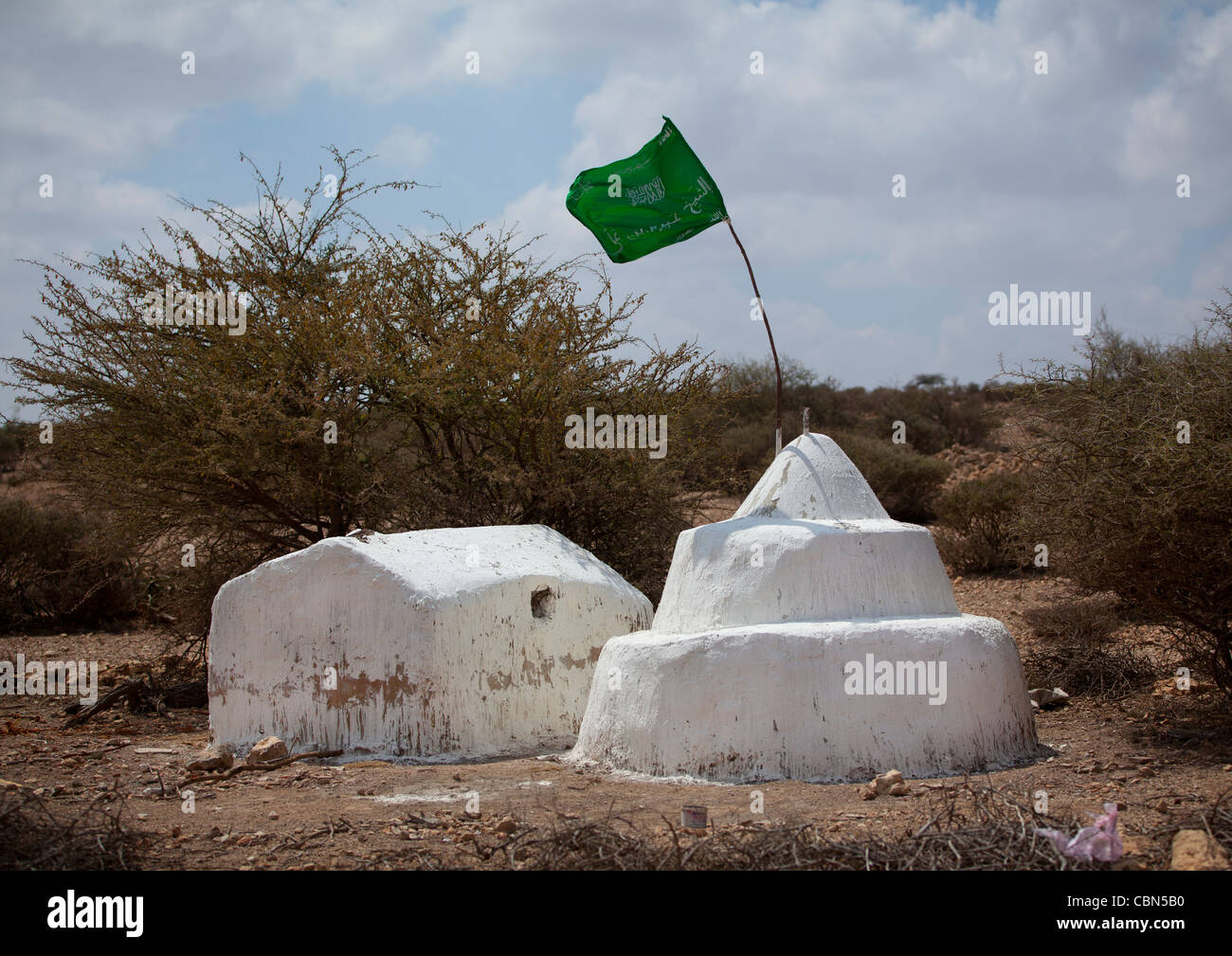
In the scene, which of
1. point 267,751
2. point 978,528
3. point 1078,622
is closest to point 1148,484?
point 1078,622

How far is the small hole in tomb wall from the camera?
829 cm

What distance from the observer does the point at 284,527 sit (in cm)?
1215

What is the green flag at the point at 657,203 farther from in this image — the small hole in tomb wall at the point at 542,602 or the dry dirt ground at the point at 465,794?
the dry dirt ground at the point at 465,794

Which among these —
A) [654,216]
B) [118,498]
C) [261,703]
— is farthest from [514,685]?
[118,498]

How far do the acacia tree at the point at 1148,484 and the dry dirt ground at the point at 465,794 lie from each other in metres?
0.96

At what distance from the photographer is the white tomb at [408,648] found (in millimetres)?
7734

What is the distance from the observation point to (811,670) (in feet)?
21.3

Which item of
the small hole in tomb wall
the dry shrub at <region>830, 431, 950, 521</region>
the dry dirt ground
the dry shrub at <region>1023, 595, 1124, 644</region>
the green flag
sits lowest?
the dry dirt ground

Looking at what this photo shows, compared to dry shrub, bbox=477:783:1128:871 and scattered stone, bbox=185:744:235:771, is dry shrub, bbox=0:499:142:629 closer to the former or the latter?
Answer: scattered stone, bbox=185:744:235:771

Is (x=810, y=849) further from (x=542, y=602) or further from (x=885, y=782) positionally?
(x=542, y=602)

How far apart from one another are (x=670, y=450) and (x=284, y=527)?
13.6 feet

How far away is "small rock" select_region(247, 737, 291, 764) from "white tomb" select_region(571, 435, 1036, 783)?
6.53 ft

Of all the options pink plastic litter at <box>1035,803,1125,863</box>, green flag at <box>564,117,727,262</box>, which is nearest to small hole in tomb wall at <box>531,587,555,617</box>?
green flag at <box>564,117,727,262</box>
